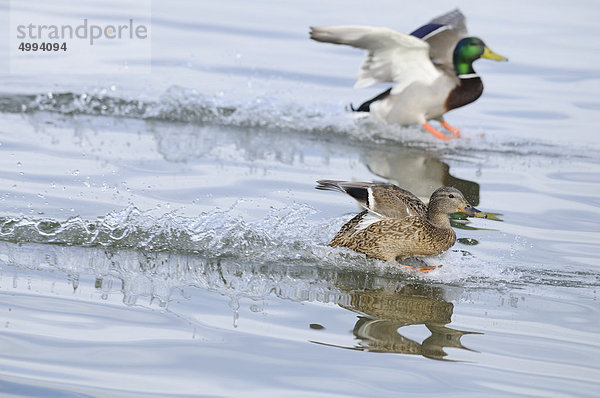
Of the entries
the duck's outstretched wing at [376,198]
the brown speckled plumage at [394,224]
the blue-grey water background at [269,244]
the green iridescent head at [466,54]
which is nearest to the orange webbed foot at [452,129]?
the blue-grey water background at [269,244]

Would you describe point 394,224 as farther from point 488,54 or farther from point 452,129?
point 488,54

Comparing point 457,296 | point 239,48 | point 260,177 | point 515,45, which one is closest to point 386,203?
point 457,296

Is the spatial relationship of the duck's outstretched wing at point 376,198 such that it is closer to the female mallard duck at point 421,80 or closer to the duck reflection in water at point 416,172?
the duck reflection in water at point 416,172

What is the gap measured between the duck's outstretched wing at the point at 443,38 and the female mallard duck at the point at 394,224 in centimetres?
531

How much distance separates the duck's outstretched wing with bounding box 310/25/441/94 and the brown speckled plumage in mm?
4137

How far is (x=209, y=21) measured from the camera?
16750mm

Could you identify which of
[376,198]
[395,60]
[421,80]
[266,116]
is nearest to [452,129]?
[421,80]

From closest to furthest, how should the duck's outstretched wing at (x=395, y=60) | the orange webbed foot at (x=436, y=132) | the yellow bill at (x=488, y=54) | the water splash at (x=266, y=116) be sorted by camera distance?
the water splash at (x=266, y=116), the duck's outstretched wing at (x=395, y=60), the orange webbed foot at (x=436, y=132), the yellow bill at (x=488, y=54)

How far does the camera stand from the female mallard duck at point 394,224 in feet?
20.9

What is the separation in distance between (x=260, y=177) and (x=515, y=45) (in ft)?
29.1

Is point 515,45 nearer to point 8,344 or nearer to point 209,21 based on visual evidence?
point 209,21

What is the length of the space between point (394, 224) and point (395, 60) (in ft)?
17.0

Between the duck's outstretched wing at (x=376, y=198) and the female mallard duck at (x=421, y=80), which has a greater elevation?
the female mallard duck at (x=421, y=80)

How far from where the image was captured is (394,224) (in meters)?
6.38
